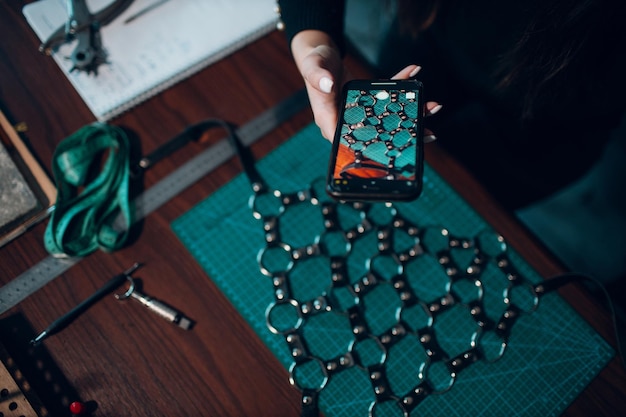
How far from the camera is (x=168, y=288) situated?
78 centimetres

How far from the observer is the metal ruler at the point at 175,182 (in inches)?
30.0

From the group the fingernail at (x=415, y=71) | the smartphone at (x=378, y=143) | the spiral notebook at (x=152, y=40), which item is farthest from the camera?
the spiral notebook at (x=152, y=40)

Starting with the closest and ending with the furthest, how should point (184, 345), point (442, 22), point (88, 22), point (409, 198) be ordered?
1. point (409, 198)
2. point (184, 345)
3. point (88, 22)
4. point (442, 22)

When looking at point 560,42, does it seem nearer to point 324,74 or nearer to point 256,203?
point 324,74

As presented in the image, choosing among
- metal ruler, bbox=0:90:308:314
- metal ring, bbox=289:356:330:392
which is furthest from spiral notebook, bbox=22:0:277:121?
metal ring, bbox=289:356:330:392

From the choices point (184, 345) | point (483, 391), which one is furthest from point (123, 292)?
point (483, 391)

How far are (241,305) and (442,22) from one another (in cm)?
68

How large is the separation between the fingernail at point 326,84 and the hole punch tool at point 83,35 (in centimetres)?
45

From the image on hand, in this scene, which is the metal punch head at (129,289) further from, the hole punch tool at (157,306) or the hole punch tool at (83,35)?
the hole punch tool at (83,35)

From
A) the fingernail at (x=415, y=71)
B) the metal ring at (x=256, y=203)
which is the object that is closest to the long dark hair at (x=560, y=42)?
the fingernail at (x=415, y=71)

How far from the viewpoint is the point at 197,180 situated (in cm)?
85

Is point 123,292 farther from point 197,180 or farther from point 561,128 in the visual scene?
point 561,128

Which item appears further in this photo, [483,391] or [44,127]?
[44,127]

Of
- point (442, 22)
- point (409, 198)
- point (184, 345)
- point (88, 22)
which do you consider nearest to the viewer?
point (409, 198)
